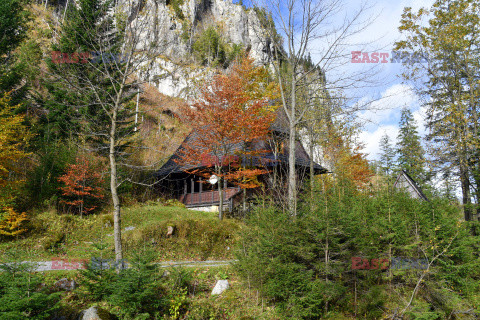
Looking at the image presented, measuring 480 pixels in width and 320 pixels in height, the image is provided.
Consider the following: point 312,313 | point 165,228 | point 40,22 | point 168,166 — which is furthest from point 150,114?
point 312,313

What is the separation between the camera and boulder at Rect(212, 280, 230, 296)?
753 centimetres

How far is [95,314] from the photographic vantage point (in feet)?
19.2

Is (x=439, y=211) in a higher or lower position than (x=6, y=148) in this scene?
lower

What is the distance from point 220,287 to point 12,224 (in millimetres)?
9060

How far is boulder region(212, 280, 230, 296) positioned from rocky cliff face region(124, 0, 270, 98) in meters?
41.0

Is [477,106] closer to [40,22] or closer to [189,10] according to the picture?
[40,22]

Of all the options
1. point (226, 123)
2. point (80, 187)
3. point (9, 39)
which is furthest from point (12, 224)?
point (9, 39)

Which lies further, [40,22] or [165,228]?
[40,22]

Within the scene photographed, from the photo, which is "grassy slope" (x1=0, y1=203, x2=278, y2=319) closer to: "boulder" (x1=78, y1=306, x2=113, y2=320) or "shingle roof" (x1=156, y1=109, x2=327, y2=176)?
"boulder" (x1=78, y1=306, x2=113, y2=320)

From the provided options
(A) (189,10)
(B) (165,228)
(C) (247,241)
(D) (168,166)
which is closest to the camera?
(C) (247,241)

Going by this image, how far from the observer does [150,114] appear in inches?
1439

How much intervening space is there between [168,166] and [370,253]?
18.7m

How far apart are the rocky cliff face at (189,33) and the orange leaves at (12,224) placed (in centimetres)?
3547

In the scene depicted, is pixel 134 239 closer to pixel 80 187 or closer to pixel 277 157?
pixel 80 187
